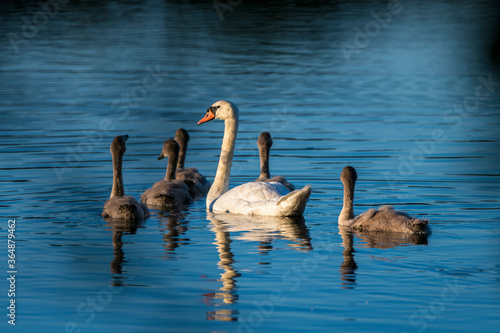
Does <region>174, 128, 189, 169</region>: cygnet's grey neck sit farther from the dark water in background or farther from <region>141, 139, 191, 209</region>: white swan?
<region>141, 139, 191, 209</region>: white swan

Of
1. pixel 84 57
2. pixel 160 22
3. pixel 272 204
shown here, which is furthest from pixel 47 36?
pixel 272 204

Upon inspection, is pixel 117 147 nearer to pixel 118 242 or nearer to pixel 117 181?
pixel 117 181

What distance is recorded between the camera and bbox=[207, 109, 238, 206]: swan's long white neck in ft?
43.9

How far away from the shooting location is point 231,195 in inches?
499

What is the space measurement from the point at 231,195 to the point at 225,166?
3.26 ft

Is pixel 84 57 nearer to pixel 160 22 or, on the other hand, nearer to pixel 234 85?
pixel 234 85

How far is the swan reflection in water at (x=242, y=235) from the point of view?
812cm
